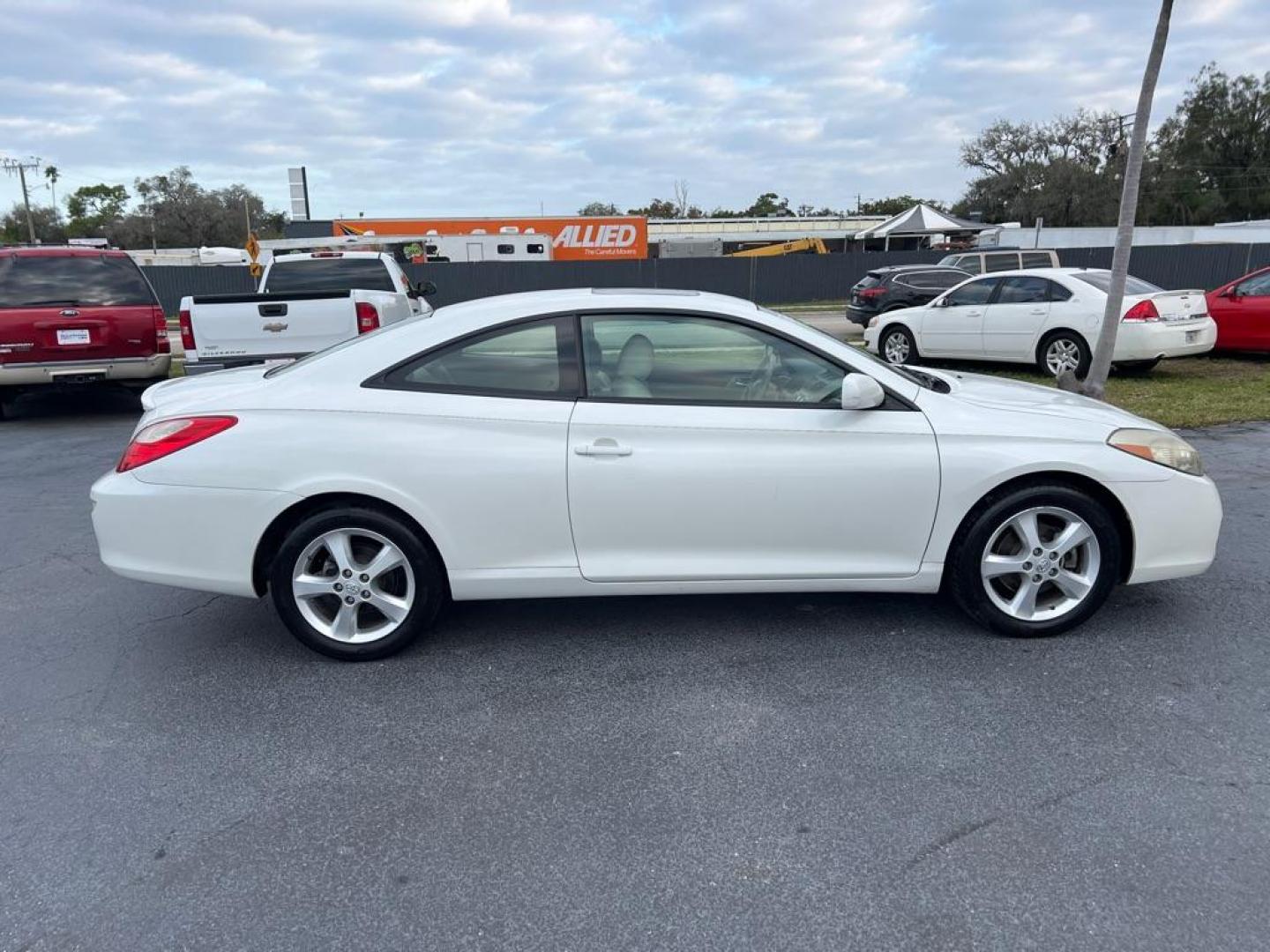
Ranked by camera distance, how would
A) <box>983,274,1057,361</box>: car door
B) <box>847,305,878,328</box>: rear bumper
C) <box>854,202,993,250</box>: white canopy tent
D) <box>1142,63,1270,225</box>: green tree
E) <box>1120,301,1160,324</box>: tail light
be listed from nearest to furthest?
<box>1120,301,1160,324</box>: tail light → <box>983,274,1057,361</box>: car door → <box>847,305,878,328</box>: rear bumper → <box>854,202,993,250</box>: white canopy tent → <box>1142,63,1270,225</box>: green tree

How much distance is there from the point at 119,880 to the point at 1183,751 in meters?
3.41

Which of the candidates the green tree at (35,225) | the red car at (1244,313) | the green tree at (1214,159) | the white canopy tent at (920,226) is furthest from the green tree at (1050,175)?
the green tree at (35,225)

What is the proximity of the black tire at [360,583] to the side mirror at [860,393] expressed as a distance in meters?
1.86

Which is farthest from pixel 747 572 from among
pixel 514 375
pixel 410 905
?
pixel 410 905

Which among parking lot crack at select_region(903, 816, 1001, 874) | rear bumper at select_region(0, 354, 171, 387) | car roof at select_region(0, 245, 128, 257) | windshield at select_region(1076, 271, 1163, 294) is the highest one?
car roof at select_region(0, 245, 128, 257)

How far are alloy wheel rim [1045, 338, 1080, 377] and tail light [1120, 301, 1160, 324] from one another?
0.67 meters

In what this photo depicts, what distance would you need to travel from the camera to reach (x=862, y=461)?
4008mm

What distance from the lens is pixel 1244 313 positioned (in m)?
13.0

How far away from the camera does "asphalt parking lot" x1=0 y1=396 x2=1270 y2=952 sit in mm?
2527

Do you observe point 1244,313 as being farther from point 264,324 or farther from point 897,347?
point 264,324

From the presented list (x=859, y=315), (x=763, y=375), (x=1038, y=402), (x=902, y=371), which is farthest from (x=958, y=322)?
(x=763, y=375)

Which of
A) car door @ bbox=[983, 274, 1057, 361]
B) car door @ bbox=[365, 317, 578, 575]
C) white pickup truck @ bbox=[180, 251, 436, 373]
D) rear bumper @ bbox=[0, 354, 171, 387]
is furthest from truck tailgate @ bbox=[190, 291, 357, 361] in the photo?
car door @ bbox=[983, 274, 1057, 361]

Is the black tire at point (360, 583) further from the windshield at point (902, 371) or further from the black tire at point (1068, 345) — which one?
the black tire at point (1068, 345)

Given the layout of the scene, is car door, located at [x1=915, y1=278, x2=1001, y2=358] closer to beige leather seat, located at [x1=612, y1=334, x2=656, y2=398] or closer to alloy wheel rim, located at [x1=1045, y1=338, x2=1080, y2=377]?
alloy wheel rim, located at [x1=1045, y1=338, x2=1080, y2=377]
